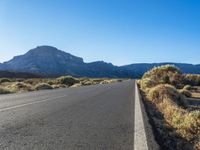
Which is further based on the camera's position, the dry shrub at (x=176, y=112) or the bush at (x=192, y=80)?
the bush at (x=192, y=80)

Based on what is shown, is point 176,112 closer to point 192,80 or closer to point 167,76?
point 167,76

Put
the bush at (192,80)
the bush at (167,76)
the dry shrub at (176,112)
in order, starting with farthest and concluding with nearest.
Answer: the bush at (192,80)
the bush at (167,76)
the dry shrub at (176,112)

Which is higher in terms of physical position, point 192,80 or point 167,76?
point 167,76

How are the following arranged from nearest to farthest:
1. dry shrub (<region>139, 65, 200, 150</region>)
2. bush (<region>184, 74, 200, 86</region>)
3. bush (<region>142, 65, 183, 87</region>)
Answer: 1. dry shrub (<region>139, 65, 200, 150</region>)
2. bush (<region>142, 65, 183, 87</region>)
3. bush (<region>184, 74, 200, 86</region>)

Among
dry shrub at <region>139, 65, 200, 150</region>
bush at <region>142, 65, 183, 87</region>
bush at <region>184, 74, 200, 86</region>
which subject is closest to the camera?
dry shrub at <region>139, 65, 200, 150</region>

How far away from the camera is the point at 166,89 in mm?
23312

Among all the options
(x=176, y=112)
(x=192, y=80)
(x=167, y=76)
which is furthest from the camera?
(x=192, y=80)

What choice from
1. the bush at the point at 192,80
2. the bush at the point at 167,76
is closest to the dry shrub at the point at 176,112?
the bush at the point at 167,76

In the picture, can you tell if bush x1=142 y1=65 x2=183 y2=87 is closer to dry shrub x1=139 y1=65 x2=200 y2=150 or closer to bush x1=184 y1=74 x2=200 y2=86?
bush x1=184 y1=74 x2=200 y2=86

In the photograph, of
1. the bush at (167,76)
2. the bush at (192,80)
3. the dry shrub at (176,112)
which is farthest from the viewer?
the bush at (192,80)

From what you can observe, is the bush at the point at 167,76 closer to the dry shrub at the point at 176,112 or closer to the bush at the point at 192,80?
the bush at the point at 192,80

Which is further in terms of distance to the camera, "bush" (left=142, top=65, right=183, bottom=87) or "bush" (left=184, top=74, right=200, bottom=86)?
"bush" (left=184, top=74, right=200, bottom=86)

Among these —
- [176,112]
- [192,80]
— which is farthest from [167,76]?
[176,112]

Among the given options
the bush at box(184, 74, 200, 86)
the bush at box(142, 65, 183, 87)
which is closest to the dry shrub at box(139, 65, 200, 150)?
the bush at box(142, 65, 183, 87)
